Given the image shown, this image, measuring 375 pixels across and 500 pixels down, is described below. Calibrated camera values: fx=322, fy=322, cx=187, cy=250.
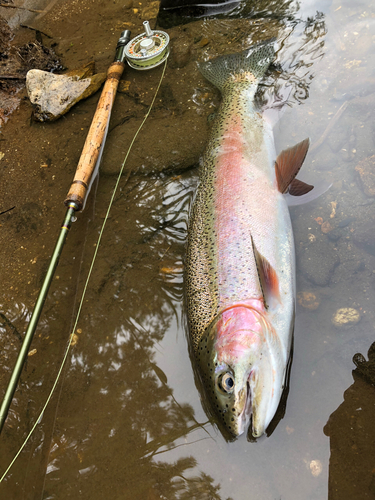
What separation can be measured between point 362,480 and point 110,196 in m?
2.93

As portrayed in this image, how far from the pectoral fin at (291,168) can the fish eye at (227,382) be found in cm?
159

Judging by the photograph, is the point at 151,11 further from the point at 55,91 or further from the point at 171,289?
the point at 171,289

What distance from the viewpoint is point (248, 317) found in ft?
7.01

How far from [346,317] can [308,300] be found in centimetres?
28

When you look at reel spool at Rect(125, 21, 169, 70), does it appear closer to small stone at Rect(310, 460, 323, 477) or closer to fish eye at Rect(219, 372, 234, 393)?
fish eye at Rect(219, 372, 234, 393)

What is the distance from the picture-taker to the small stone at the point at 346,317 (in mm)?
2281

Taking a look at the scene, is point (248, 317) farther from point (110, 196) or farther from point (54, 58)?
point (54, 58)

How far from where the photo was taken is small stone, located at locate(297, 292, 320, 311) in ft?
7.82

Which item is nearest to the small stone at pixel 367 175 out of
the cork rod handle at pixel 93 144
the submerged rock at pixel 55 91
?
the cork rod handle at pixel 93 144

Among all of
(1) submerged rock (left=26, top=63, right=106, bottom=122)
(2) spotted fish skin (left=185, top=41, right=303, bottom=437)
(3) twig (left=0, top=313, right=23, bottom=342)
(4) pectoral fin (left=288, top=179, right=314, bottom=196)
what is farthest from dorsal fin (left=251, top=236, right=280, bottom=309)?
(1) submerged rock (left=26, top=63, right=106, bottom=122)

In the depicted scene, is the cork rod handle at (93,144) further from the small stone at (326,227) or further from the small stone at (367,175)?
the small stone at (367,175)

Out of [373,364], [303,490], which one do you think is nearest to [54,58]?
[373,364]

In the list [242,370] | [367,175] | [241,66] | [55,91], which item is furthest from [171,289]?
[55,91]

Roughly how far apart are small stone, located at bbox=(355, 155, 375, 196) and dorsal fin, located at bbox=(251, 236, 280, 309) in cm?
116
